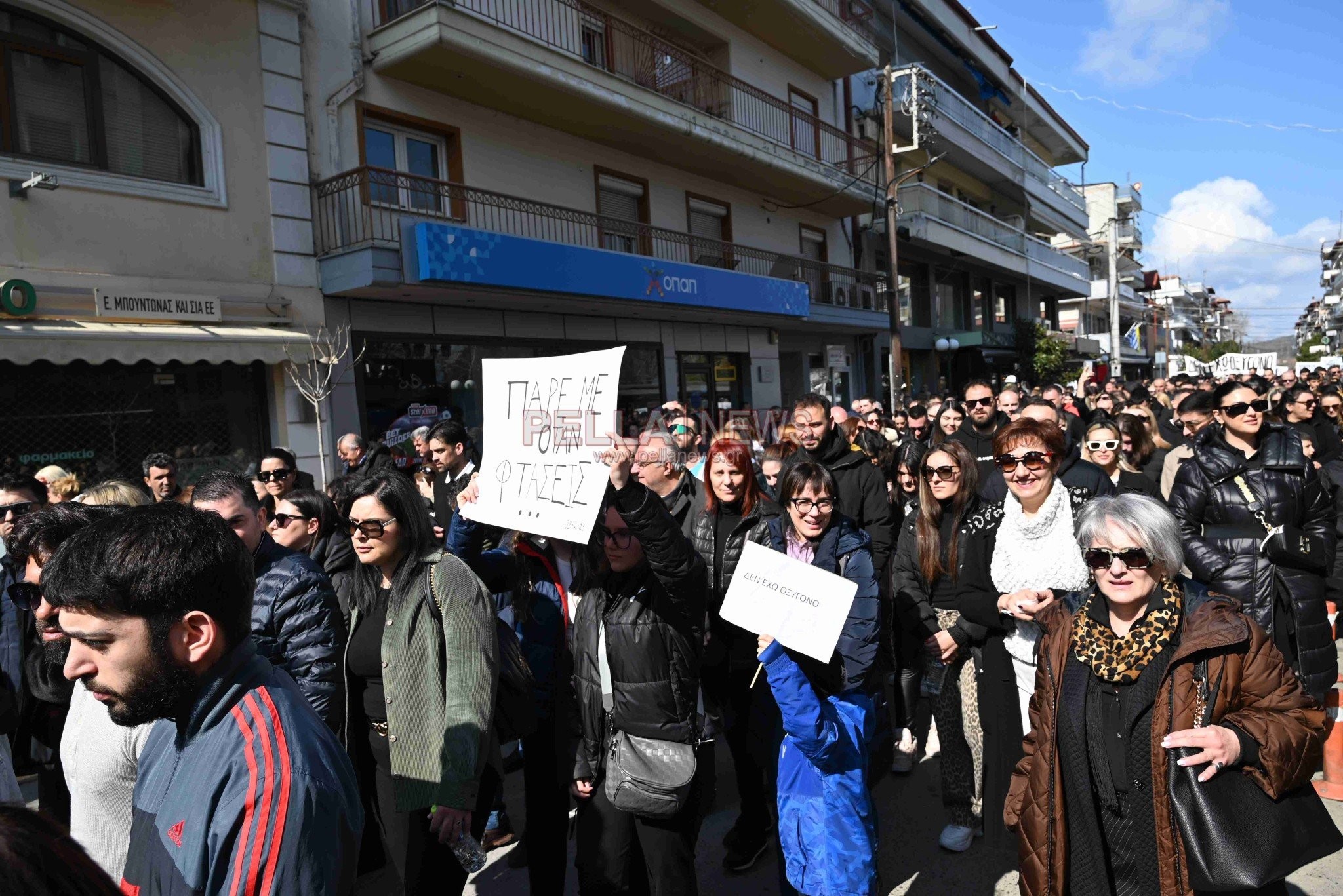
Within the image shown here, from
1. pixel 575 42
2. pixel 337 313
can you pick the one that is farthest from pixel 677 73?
pixel 337 313

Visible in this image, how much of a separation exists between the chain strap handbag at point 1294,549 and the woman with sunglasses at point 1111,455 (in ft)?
3.44

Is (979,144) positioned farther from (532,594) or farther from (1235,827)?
(1235,827)

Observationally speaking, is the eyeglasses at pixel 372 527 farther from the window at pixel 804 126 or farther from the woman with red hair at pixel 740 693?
the window at pixel 804 126

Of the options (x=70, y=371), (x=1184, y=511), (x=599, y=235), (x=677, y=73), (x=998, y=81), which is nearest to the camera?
(x=1184, y=511)

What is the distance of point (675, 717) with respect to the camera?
2.74 meters

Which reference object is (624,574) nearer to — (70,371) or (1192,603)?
(1192,603)

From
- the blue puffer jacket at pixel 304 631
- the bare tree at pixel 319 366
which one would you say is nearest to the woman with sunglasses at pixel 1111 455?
the blue puffer jacket at pixel 304 631

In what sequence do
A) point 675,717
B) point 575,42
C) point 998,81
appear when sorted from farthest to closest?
point 998,81 < point 575,42 < point 675,717

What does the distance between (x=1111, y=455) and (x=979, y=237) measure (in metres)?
21.5

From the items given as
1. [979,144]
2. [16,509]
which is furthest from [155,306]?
[979,144]

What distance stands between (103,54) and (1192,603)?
10.7 meters

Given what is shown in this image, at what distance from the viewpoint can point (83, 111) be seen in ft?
27.5

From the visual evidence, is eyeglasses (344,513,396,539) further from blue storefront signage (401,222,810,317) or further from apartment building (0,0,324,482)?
blue storefront signage (401,222,810,317)

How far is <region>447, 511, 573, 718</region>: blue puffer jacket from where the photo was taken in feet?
10.8
